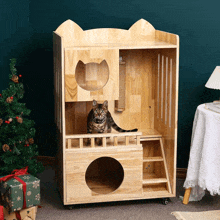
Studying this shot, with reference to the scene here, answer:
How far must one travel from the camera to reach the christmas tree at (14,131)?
2945 mm

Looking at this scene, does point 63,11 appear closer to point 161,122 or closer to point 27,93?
point 27,93

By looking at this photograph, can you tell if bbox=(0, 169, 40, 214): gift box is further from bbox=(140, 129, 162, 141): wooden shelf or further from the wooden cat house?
bbox=(140, 129, 162, 141): wooden shelf

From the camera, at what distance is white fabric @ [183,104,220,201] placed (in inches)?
112

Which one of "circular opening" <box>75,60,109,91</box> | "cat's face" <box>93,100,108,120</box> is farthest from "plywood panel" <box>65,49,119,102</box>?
"circular opening" <box>75,60,109,91</box>

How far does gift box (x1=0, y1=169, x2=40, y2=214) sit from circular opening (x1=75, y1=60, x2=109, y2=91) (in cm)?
88

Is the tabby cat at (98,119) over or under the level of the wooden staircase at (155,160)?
over

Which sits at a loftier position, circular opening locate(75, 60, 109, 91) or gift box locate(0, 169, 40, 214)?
circular opening locate(75, 60, 109, 91)

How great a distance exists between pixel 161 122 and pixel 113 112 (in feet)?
1.37

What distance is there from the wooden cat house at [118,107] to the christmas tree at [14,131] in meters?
0.26

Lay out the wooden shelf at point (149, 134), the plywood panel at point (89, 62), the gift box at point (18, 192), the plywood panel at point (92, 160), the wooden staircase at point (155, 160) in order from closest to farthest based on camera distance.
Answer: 1. the gift box at point (18, 192)
2. the plywood panel at point (89, 62)
3. the plywood panel at point (92, 160)
4. the wooden staircase at point (155, 160)
5. the wooden shelf at point (149, 134)

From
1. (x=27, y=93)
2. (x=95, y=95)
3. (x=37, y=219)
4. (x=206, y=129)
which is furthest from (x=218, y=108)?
(x=27, y=93)

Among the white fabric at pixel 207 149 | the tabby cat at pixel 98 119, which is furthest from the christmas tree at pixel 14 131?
the white fabric at pixel 207 149

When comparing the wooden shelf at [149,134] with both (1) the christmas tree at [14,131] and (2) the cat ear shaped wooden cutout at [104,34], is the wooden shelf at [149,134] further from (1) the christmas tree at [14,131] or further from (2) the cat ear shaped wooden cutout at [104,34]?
(1) the christmas tree at [14,131]

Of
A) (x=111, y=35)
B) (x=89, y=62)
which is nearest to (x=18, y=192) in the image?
(x=89, y=62)
